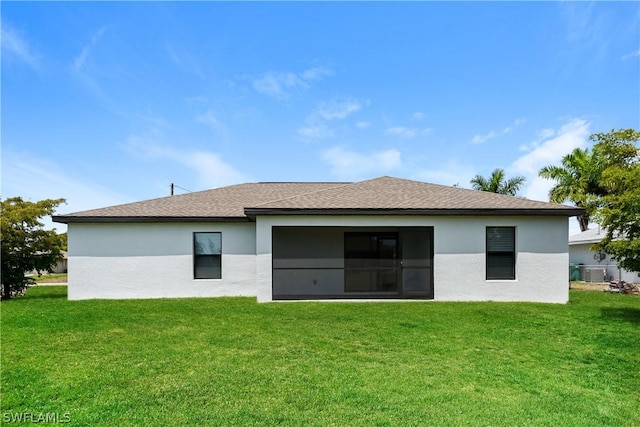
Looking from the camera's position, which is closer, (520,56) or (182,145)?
(520,56)

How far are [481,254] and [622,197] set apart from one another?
370cm

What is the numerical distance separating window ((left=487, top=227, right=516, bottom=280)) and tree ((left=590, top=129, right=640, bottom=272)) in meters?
2.23

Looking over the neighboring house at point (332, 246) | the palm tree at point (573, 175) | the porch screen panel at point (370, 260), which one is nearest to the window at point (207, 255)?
the neighboring house at point (332, 246)

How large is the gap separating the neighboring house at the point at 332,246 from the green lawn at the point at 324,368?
7.43 ft

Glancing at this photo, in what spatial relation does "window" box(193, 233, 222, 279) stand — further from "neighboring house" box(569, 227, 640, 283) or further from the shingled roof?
"neighboring house" box(569, 227, 640, 283)

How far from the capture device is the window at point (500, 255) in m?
11.1

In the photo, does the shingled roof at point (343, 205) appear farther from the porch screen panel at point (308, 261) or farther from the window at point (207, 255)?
the porch screen panel at point (308, 261)

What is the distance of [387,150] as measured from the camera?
20.6 meters

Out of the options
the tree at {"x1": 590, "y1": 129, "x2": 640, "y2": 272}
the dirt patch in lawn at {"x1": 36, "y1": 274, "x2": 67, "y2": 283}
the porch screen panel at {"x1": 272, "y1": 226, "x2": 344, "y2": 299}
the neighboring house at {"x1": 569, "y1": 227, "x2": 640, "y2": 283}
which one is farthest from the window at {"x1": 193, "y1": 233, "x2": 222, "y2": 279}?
the neighboring house at {"x1": 569, "y1": 227, "x2": 640, "y2": 283}

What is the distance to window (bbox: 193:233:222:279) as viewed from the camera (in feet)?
40.2

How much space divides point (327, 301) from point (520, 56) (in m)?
11.1

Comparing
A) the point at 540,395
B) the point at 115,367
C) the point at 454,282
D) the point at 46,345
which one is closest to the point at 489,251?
the point at 454,282

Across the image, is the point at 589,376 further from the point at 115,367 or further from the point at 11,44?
the point at 11,44

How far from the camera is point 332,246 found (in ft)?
44.3
